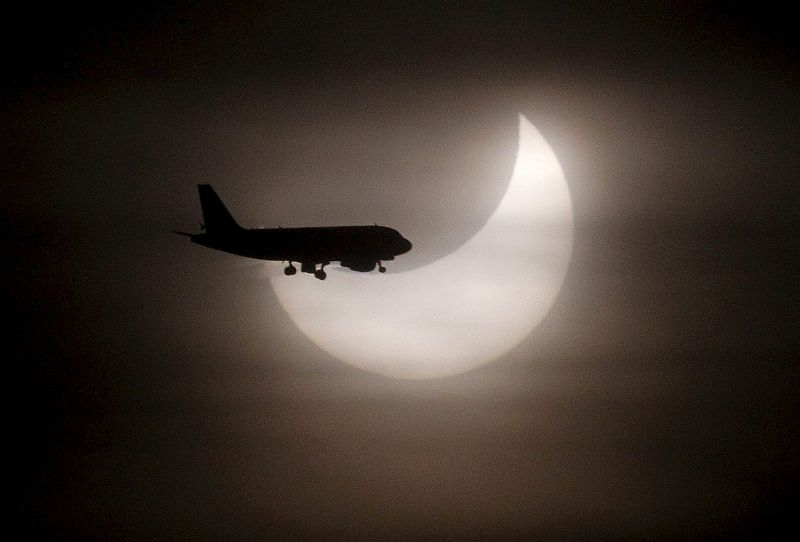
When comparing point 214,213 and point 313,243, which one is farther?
point 214,213

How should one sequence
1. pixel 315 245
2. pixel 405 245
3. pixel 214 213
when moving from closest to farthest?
1. pixel 315 245
2. pixel 405 245
3. pixel 214 213

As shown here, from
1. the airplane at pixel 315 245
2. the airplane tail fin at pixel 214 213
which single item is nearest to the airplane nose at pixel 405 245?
the airplane at pixel 315 245

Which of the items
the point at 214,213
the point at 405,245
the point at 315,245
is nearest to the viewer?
the point at 315,245

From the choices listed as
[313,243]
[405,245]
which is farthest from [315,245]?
[405,245]

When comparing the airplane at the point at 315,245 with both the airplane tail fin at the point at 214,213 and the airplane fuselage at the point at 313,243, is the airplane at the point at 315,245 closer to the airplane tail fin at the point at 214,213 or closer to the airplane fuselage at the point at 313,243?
the airplane fuselage at the point at 313,243

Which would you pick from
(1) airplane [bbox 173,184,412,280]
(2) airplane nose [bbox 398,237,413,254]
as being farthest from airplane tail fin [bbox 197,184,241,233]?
(2) airplane nose [bbox 398,237,413,254]

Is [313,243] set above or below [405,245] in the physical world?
below

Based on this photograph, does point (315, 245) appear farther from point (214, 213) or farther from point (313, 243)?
point (214, 213)
